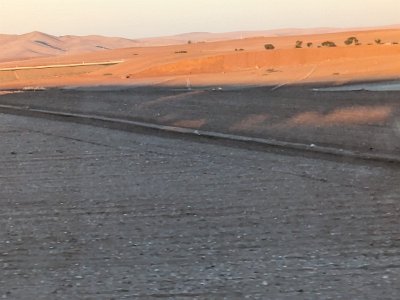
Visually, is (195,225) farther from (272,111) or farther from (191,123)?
(272,111)

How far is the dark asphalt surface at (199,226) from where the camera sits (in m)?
6.16

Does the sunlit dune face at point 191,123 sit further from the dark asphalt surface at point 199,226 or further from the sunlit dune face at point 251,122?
the dark asphalt surface at point 199,226

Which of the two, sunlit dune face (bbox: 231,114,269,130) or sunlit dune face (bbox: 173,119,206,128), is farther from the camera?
sunlit dune face (bbox: 173,119,206,128)

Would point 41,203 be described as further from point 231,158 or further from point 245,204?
point 231,158

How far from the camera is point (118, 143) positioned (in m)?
14.9

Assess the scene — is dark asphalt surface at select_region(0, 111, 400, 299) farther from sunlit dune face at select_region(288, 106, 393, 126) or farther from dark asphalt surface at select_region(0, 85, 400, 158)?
sunlit dune face at select_region(288, 106, 393, 126)

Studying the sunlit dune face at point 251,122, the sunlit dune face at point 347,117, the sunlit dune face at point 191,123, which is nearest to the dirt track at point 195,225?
the sunlit dune face at point 251,122

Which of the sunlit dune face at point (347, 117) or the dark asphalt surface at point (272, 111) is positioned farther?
the sunlit dune face at point (347, 117)

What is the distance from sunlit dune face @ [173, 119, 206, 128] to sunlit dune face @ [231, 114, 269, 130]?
3.38 ft

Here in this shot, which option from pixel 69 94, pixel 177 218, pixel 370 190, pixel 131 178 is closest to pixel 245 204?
pixel 177 218

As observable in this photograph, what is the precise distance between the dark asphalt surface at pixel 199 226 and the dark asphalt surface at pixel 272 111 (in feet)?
7.13

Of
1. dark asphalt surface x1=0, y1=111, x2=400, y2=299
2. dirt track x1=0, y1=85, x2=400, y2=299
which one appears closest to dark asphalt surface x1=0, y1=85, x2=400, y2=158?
dirt track x1=0, y1=85, x2=400, y2=299

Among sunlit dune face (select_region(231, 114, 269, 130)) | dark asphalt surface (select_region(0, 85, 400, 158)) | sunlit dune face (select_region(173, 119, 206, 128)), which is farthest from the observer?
sunlit dune face (select_region(173, 119, 206, 128))

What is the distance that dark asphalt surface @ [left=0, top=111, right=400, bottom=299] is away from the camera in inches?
242
